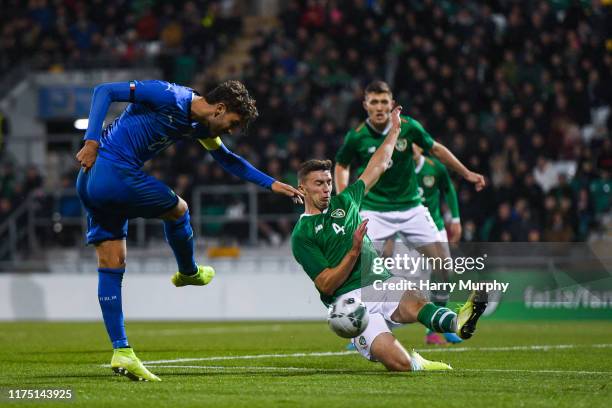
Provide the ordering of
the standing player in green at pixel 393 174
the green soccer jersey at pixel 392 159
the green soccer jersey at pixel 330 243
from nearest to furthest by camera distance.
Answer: the green soccer jersey at pixel 330 243, the standing player in green at pixel 393 174, the green soccer jersey at pixel 392 159

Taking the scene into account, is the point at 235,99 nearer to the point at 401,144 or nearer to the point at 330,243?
the point at 330,243

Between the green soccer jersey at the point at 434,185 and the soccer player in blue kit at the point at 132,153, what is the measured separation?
5215mm

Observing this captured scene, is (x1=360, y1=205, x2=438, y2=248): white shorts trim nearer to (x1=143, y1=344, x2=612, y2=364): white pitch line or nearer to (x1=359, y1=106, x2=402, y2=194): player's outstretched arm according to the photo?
(x1=143, y1=344, x2=612, y2=364): white pitch line

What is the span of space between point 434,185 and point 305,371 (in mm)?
5215

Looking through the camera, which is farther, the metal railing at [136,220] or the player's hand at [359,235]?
the metal railing at [136,220]

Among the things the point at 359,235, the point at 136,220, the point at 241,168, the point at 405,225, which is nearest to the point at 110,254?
the point at 241,168

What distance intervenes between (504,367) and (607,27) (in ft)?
43.1

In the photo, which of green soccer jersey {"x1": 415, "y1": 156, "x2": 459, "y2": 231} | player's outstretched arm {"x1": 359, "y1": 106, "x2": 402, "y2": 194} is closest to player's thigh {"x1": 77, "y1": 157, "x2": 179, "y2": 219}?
player's outstretched arm {"x1": 359, "y1": 106, "x2": 402, "y2": 194}

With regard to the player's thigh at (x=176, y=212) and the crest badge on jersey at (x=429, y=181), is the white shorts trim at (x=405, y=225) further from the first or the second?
the player's thigh at (x=176, y=212)

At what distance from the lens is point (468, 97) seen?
20844 mm

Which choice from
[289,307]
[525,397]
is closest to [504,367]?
[525,397]

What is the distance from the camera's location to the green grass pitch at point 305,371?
6.66m

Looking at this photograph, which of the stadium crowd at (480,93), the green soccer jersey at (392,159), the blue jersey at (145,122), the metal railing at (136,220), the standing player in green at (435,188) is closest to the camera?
the blue jersey at (145,122)

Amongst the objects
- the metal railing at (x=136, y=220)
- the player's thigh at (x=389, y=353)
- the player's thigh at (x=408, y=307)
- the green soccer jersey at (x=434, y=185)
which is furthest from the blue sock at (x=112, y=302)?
the metal railing at (x=136, y=220)
